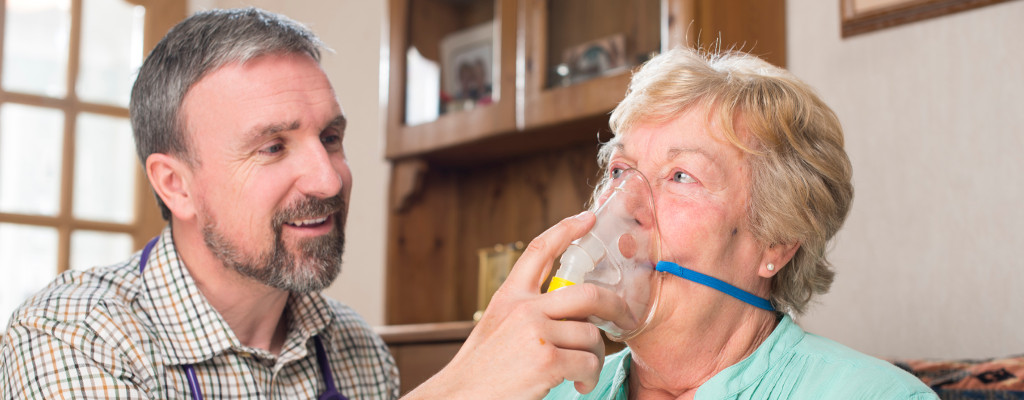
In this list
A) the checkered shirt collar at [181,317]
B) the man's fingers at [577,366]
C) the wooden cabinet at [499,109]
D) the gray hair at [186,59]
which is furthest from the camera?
the wooden cabinet at [499,109]

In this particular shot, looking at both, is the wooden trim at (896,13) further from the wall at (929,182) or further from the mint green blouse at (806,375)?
the mint green blouse at (806,375)

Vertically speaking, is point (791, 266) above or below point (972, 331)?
above

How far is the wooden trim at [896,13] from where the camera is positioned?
1.93m

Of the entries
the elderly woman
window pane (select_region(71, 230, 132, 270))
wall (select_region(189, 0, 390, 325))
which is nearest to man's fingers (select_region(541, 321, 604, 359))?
the elderly woman

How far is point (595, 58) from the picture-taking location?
2309mm

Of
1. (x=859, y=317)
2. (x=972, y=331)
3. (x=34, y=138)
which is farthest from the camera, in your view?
(x=34, y=138)

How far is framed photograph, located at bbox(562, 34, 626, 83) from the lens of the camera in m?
2.25

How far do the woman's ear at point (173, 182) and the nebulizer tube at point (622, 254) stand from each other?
780mm

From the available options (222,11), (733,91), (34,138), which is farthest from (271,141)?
(34,138)

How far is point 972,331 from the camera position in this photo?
73.4 inches

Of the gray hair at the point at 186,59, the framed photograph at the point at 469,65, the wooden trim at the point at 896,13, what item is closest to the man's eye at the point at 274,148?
the gray hair at the point at 186,59

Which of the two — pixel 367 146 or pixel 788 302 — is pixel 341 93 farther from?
pixel 788 302

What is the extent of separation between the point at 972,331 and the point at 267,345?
1367 mm

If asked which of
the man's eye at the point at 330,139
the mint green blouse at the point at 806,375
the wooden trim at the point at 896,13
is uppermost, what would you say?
the wooden trim at the point at 896,13
